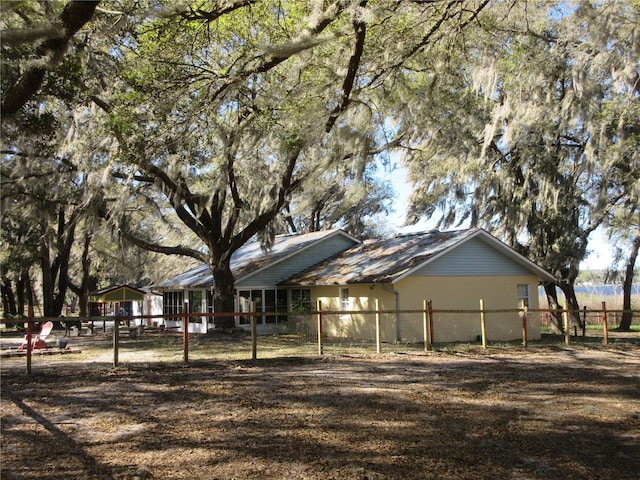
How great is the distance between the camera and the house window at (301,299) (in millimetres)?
22420

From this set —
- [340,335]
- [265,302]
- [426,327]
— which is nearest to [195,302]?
[265,302]

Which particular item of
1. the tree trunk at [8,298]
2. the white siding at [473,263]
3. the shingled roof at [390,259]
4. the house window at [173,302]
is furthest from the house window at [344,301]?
the tree trunk at [8,298]

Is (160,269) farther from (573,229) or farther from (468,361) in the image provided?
(468,361)

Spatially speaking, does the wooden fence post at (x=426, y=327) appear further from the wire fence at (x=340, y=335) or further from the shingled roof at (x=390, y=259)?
the shingled roof at (x=390, y=259)

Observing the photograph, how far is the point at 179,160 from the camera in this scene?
545 inches

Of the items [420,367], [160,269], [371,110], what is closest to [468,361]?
[420,367]

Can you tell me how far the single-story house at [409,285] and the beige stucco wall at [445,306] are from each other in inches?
1.3

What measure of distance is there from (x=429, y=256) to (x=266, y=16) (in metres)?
9.83

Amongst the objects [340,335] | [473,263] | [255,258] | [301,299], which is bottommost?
[340,335]

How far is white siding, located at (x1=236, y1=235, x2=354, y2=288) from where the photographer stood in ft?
76.9

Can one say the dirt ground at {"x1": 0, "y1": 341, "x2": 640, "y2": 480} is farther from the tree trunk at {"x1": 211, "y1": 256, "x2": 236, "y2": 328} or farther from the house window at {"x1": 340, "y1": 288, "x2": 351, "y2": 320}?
the tree trunk at {"x1": 211, "y1": 256, "x2": 236, "y2": 328}

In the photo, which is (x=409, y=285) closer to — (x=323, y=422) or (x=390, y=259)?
Answer: (x=390, y=259)

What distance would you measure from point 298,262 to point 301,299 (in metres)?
2.26

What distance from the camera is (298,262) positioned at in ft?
80.2
